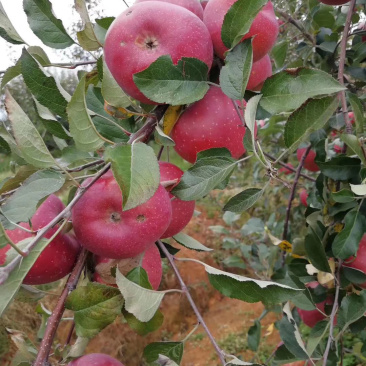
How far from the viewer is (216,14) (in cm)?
53

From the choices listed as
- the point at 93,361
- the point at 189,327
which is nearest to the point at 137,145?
the point at 93,361

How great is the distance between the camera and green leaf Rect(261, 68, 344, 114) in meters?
0.46

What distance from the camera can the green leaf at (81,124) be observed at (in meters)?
0.40

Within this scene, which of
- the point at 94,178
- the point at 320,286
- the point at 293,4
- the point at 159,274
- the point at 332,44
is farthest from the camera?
the point at 293,4

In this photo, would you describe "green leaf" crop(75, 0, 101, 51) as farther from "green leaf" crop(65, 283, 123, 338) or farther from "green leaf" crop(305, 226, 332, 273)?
"green leaf" crop(305, 226, 332, 273)

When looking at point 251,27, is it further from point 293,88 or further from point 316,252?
point 316,252

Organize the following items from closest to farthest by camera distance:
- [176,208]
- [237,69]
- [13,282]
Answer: [13,282] → [237,69] → [176,208]

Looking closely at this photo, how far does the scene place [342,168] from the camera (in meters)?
0.67

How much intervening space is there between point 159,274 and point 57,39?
35cm

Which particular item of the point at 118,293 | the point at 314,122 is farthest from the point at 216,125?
the point at 118,293

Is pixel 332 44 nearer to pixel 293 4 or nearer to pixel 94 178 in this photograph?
pixel 293 4

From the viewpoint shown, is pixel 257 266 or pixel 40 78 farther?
pixel 257 266

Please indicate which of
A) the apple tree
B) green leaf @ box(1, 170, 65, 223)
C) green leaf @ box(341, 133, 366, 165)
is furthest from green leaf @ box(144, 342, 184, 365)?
green leaf @ box(341, 133, 366, 165)

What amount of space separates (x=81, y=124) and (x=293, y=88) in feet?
0.75
